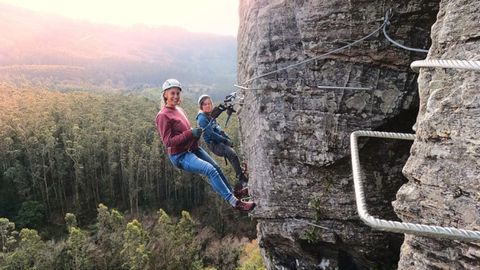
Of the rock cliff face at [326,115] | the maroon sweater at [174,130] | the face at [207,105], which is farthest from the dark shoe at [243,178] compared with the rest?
the maroon sweater at [174,130]

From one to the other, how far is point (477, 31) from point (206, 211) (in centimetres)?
4318

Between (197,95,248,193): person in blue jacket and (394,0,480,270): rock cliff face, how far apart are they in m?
3.97

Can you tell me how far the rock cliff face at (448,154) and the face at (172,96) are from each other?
3695 mm

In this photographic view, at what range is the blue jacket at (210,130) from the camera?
277 inches

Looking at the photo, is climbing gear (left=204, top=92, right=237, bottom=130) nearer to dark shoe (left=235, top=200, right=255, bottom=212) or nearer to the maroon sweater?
the maroon sweater

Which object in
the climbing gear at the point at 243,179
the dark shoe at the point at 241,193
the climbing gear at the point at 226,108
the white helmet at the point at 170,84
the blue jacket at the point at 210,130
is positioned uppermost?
the white helmet at the point at 170,84

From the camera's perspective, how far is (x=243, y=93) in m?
7.82

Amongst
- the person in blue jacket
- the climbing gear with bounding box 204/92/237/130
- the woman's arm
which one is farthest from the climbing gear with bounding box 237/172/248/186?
the woman's arm

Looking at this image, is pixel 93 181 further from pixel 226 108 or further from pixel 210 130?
pixel 226 108

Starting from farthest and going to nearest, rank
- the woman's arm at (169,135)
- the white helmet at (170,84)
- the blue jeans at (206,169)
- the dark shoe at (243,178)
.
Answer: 1. the dark shoe at (243,178)
2. the blue jeans at (206,169)
3. the white helmet at (170,84)
4. the woman's arm at (169,135)

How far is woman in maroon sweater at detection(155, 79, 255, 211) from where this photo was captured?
6.20m

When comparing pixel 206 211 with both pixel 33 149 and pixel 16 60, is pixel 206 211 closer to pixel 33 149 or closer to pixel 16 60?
pixel 33 149

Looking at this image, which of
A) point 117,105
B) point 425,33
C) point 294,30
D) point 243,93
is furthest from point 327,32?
point 117,105

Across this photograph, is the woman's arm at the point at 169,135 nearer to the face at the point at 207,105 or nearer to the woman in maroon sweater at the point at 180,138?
the woman in maroon sweater at the point at 180,138
